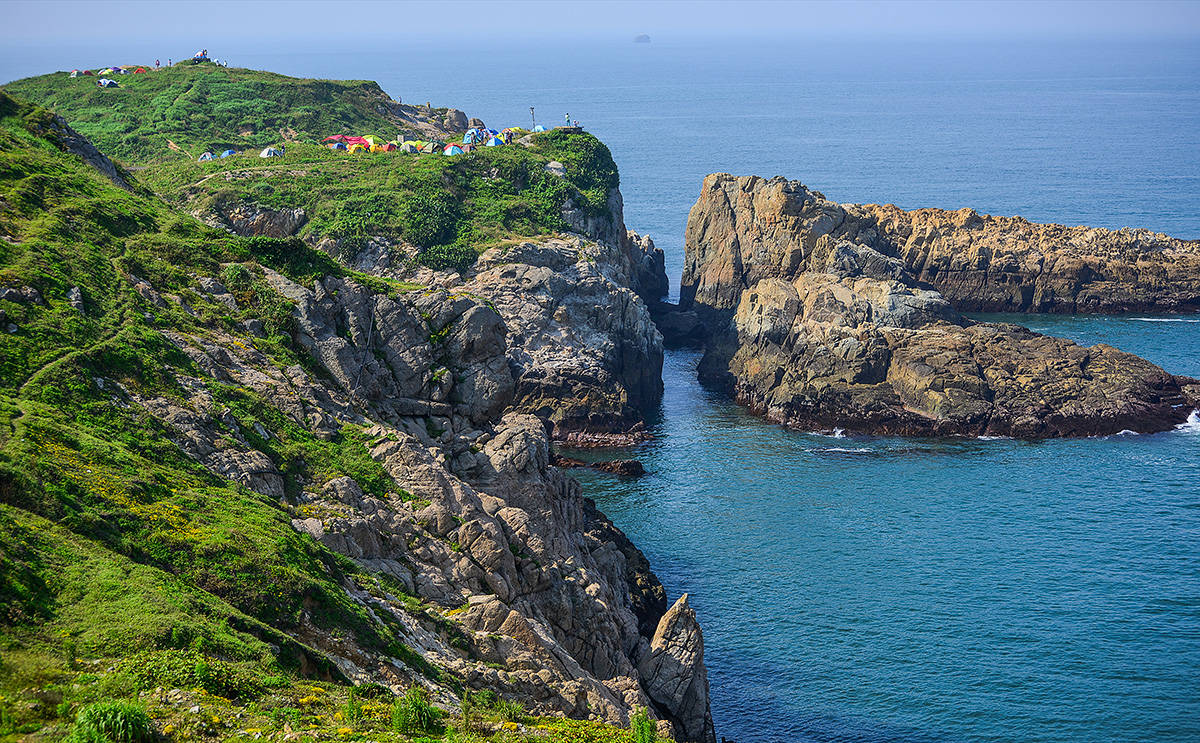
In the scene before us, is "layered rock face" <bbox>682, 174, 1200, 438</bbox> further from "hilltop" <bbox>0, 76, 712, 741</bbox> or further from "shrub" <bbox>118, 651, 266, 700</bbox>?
"shrub" <bbox>118, 651, 266, 700</bbox>

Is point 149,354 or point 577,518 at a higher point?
point 149,354

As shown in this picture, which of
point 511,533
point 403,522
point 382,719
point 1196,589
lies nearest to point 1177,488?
point 1196,589

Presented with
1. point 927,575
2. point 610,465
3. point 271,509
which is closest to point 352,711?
point 271,509

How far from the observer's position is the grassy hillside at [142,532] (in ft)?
79.2

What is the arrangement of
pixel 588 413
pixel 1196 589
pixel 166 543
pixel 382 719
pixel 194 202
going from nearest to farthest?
pixel 382 719 < pixel 166 543 < pixel 1196 589 < pixel 588 413 < pixel 194 202

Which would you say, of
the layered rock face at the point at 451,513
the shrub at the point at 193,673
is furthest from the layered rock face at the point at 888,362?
the shrub at the point at 193,673

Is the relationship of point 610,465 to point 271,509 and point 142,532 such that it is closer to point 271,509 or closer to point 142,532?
point 271,509

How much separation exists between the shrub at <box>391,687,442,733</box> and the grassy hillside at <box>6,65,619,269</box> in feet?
223

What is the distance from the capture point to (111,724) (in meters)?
21.4

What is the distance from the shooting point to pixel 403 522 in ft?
137

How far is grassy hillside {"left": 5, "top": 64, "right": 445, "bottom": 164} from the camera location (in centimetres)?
11815

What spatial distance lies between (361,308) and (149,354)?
1346 centimetres

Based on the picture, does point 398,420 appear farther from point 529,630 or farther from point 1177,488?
point 1177,488

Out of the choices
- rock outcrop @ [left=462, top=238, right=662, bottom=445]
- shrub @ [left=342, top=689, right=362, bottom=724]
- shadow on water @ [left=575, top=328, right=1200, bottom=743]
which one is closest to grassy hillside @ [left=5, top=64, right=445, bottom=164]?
rock outcrop @ [left=462, top=238, right=662, bottom=445]
